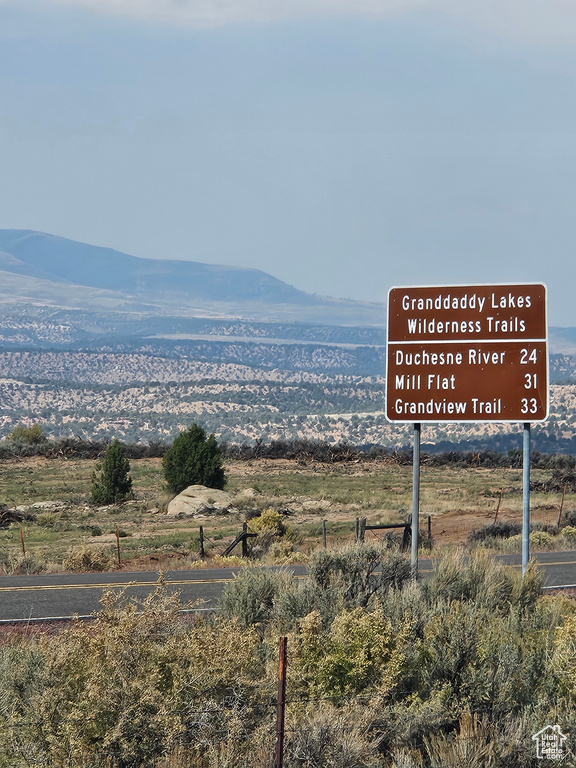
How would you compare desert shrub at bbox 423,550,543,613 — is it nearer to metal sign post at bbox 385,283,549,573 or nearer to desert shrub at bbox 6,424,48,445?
metal sign post at bbox 385,283,549,573

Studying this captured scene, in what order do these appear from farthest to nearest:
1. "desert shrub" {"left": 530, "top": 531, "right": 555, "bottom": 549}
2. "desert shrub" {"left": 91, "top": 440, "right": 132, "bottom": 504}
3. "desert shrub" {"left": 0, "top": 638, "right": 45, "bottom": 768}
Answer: "desert shrub" {"left": 91, "top": 440, "right": 132, "bottom": 504} → "desert shrub" {"left": 530, "top": 531, "right": 555, "bottom": 549} → "desert shrub" {"left": 0, "top": 638, "right": 45, "bottom": 768}

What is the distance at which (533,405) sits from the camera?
12523 mm

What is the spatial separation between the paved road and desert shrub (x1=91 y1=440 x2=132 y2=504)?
83.0 feet

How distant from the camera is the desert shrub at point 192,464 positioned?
4372cm

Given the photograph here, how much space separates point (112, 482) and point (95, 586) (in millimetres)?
27740

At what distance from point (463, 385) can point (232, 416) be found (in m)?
134

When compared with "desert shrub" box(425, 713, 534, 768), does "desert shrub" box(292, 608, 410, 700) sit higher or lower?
higher

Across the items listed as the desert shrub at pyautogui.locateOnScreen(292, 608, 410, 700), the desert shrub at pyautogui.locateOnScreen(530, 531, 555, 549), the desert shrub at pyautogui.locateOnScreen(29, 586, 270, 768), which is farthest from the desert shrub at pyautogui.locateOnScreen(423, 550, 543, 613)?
the desert shrub at pyautogui.locateOnScreen(530, 531, 555, 549)

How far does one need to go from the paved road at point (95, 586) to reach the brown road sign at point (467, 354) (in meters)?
2.82

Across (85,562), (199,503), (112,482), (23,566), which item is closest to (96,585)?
(23,566)

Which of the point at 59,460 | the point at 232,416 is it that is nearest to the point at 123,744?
the point at 59,460

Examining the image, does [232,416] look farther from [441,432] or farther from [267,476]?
[267,476]

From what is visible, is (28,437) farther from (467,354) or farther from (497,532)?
(467,354)

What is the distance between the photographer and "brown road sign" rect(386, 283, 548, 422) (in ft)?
41.3
